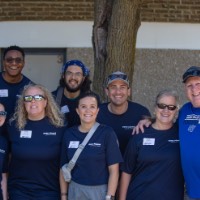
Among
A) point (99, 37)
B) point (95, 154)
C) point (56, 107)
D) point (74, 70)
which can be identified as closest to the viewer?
point (95, 154)

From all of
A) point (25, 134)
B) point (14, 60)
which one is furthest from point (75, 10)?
point (25, 134)

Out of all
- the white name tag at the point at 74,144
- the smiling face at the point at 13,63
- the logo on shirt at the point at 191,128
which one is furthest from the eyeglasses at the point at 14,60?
the logo on shirt at the point at 191,128

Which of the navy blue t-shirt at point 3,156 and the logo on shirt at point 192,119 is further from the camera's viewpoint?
the navy blue t-shirt at point 3,156

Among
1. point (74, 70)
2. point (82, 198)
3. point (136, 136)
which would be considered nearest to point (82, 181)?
point (82, 198)

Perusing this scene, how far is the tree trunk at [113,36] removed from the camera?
20.0ft

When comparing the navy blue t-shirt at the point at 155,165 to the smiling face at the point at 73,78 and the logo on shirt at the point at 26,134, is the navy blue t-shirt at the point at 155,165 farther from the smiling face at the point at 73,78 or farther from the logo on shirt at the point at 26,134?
Answer: the smiling face at the point at 73,78

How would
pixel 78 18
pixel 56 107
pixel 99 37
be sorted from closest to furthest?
pixel 56 107 → pixel 99 37 → pixel 78 18

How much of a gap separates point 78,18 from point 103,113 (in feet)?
14.2

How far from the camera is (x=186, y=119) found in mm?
4656

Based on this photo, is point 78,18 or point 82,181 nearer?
point 82,181

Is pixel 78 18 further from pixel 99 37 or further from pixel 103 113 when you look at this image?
pixel 103 113

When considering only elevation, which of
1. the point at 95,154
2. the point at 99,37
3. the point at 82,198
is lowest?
the point at 82,198

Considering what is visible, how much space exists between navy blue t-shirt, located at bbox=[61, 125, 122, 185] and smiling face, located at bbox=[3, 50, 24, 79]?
156 centimetres

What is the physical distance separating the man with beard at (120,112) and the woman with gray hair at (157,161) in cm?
34
